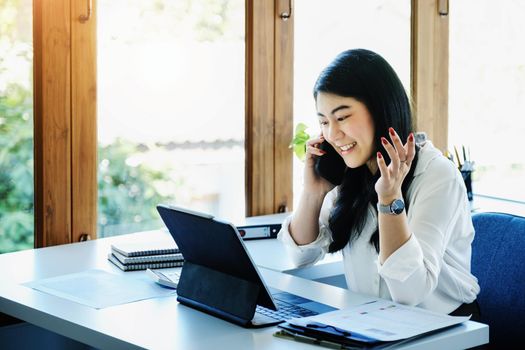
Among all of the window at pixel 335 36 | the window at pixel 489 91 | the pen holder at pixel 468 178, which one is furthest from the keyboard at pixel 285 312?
the window at pixel 489 91

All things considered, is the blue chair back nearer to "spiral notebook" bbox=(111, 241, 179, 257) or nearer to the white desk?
the white desk

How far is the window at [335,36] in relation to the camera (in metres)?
3.51

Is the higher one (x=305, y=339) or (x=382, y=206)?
(x=382, y=206)

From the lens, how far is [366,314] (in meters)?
1.91

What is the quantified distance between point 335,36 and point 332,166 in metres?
1.22

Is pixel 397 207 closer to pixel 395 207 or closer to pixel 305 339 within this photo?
pixel 395 207

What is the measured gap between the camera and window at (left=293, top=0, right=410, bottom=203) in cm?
351

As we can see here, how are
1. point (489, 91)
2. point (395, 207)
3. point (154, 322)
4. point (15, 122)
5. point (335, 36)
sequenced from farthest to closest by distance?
1. point (489, 91)
2. point (335, 36)
3. point (15, 122)
4. point (395, 207)
5. point (154, 322)

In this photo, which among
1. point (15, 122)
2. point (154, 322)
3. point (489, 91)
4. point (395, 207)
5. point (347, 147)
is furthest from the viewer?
point (489, 91)

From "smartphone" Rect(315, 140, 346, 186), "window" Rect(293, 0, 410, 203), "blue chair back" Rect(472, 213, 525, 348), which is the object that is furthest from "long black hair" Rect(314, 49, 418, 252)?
"window" Rect(293, 0, 410, 203)

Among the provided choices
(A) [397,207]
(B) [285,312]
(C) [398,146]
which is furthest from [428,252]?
(B) [285,312]

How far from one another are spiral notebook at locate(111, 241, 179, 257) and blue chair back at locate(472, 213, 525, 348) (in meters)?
0.88

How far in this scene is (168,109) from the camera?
10.4 feet

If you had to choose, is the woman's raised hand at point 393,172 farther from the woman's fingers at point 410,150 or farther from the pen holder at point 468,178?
the pen holder at point 468,178
